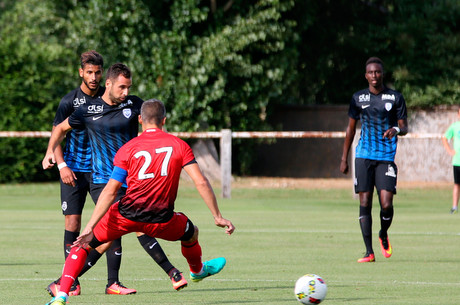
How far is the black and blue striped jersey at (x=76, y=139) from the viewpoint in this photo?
9.21 m

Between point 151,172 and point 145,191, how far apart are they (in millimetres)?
165

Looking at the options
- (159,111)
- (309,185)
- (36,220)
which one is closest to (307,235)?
(36,220)

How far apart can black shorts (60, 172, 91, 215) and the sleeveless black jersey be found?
1.80 ft

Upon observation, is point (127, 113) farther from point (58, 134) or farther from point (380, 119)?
point (380, 119)

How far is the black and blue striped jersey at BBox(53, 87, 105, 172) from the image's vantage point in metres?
9.21

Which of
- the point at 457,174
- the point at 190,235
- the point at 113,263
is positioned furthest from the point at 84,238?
the point at 457,174

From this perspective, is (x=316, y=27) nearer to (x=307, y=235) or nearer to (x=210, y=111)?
(x=210, y=111)

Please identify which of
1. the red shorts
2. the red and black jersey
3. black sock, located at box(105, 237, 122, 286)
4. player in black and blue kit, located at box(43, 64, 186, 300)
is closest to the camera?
the red and black jersey

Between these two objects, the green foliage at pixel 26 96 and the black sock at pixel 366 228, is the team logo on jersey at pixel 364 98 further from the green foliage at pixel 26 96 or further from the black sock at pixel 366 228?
the green foliage at pixel 26 96

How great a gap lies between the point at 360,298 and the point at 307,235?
6086mm

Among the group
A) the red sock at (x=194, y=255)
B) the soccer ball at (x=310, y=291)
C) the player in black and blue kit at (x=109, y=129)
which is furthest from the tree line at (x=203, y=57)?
the soccer ball at (x=310, y=291)

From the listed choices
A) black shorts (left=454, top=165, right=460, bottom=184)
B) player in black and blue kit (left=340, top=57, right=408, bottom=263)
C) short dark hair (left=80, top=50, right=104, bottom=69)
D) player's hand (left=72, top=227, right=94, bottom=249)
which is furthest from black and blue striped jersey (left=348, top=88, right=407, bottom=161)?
black shorts (left=454, top=165, right=460, bottom=184)

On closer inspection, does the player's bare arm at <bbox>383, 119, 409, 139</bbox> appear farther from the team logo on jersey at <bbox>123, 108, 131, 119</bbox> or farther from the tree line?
the tree line

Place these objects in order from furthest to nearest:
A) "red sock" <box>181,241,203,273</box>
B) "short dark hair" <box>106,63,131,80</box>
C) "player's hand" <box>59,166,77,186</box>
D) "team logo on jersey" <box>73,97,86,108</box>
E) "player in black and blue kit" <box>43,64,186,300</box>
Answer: "team logo on jersey" <box>73,97,86,108</box>, "player's hand" <box>59,166,77,186</box>, "player in black and blue kit" <box>43,64,186,300</box>, "short dark hair" <box>106,63,131,80</box>, "red sock" <box>181,241,203,273</box>
